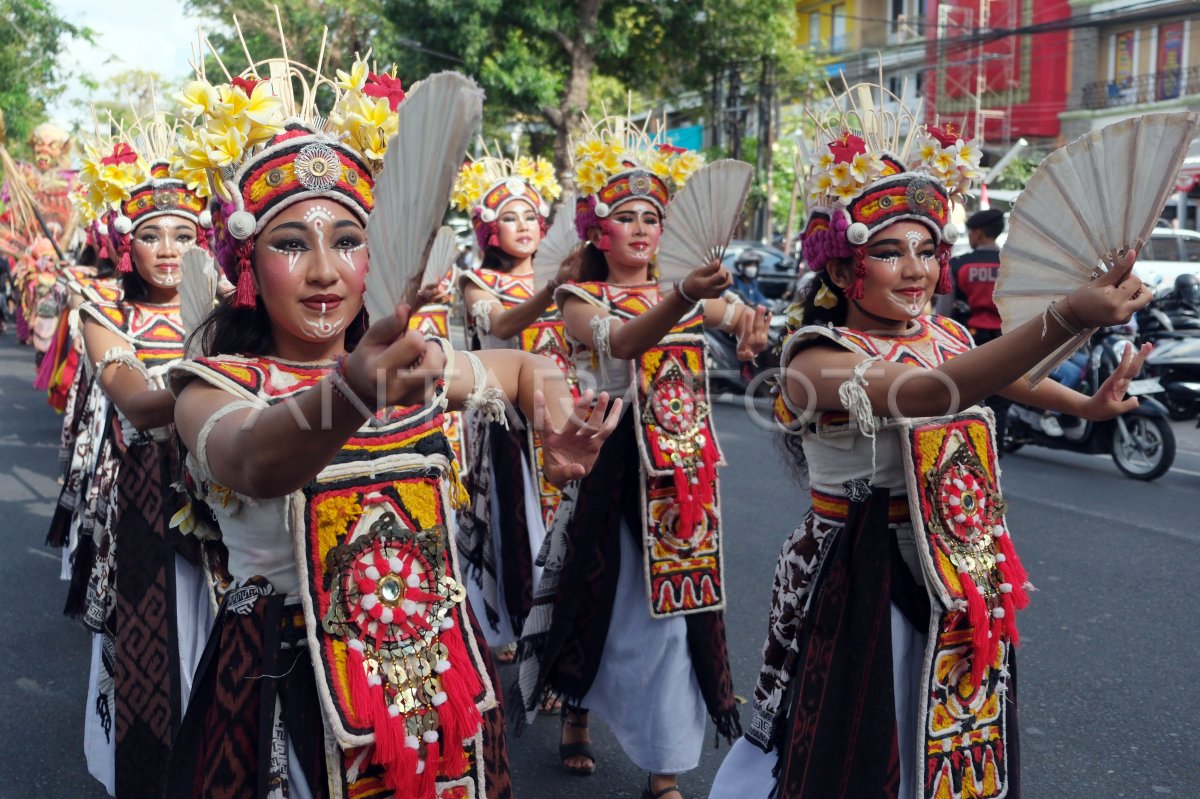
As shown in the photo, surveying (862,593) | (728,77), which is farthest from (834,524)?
(728,77)

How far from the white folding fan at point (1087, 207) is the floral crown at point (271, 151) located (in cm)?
120

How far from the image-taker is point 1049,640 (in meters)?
5.01

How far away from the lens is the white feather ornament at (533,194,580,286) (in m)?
5.75

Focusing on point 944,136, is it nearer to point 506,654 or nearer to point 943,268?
point 943,268

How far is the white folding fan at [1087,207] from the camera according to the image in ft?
6.51

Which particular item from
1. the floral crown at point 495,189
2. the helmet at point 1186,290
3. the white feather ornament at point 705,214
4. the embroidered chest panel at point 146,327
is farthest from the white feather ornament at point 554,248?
the helmet at point 1186,290

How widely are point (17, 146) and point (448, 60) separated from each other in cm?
619

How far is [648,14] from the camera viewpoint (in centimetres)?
1802

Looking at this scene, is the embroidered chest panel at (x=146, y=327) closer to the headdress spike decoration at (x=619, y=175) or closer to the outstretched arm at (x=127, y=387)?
the outstretched arm at (x=127, y=387)

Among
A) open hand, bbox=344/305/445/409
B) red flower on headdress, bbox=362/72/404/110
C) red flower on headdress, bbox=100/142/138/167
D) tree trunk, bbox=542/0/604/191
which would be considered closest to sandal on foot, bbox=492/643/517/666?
red flower on headdress, bbox=100/142/138/167

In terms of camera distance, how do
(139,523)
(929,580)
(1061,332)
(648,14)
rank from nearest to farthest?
(1061,332) → (929,580) → (139,523) → (648,14)

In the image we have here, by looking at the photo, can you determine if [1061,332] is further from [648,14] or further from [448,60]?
[648,14]

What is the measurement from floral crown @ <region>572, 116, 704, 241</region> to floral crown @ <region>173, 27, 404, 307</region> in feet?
6.76

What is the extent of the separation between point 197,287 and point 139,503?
0.85m
